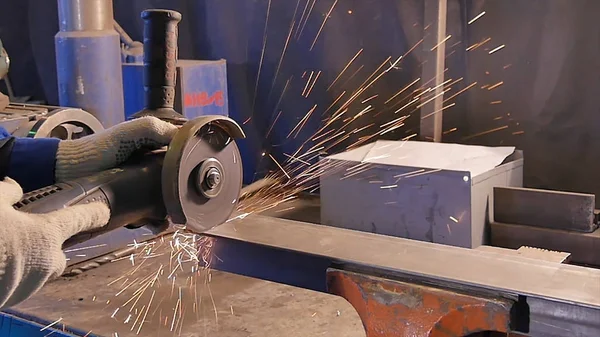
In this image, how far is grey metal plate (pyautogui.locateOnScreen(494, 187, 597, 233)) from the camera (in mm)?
1738

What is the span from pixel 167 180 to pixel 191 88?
167 centimetres

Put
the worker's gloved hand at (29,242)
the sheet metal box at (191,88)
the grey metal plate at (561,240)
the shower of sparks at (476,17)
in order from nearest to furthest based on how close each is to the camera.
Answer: the worker's gloved hand at (29,242) → the grey metal plate at (561,240) → the shower of sparks at (476,17) → the sheet metal box at (191,88)

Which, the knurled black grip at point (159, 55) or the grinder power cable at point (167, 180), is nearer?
the grinder power cable at point (167, 180)

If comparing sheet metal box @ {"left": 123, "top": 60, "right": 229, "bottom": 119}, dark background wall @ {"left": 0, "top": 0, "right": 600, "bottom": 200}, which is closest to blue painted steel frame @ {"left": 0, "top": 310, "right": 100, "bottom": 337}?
sheet metal box @ {"left": 123, "top": 60, "right": 229, "bottom": 119}

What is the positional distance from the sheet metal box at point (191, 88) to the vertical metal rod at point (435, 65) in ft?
2.66

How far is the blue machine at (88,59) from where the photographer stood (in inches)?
83.6

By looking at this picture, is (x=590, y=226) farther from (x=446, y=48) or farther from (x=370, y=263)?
(x=446, y=48)

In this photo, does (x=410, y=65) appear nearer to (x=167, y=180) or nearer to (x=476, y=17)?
(x=476, y=17)

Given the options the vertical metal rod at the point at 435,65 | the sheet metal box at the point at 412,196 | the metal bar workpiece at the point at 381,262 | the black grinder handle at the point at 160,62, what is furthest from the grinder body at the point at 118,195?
the vertical metal rod at the point at 435,65

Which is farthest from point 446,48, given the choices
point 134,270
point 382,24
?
point 134,270

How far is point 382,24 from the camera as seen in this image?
258cm

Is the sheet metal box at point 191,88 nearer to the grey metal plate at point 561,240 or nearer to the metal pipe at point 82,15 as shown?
the metal pipe at point 82,15

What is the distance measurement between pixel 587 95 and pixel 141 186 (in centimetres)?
173

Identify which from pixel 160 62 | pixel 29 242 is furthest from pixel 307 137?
pixel 29 242
